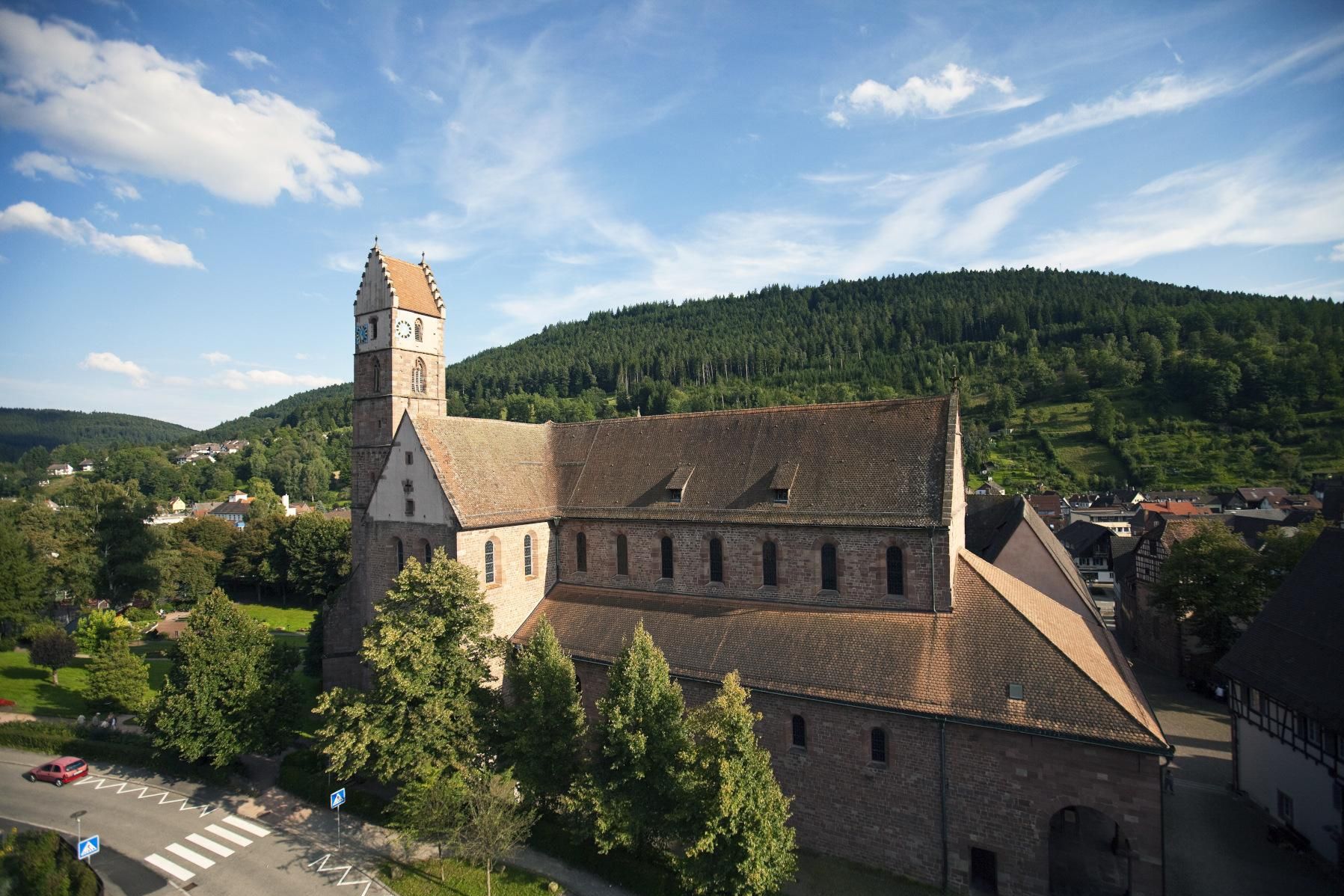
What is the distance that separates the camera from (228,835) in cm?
2377

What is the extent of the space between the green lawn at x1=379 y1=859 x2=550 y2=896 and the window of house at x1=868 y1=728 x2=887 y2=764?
10673 mm

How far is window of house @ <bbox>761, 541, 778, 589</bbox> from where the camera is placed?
25.1 meters

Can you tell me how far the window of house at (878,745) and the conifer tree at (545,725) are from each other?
29.5ft

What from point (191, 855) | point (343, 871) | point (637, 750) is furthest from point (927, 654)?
point (191, 855)

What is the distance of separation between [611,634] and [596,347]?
583 ft

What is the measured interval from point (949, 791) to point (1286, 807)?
14.6 meters

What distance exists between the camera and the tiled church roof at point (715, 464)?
23.7 meters

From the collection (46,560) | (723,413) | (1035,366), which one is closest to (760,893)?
(723,413)

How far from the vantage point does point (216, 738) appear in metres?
25.7

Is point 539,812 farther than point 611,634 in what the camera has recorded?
No

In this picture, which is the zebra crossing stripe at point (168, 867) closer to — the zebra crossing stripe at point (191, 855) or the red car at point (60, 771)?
the zebra crossing stripe at point (191, 855)

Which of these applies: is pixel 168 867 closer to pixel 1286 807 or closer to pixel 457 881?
pixel 457 881

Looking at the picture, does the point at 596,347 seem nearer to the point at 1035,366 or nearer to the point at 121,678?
the point at 1035,366

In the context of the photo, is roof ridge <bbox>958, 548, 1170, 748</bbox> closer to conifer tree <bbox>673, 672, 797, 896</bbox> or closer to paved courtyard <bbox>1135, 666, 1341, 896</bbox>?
paved courtyard <bbox>1135, 666, 1341, 896</bbox>
